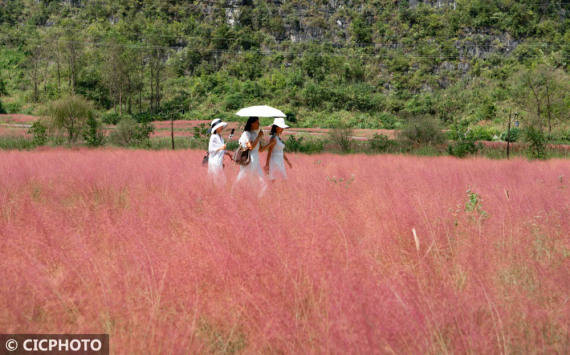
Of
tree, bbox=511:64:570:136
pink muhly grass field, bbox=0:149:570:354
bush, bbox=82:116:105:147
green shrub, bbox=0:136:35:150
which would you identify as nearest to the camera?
pink muhly grass field, bbox=0:149:570:354

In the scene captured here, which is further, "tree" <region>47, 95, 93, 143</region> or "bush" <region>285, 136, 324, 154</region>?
"tree" <region>47, 95, 93, 143</region>

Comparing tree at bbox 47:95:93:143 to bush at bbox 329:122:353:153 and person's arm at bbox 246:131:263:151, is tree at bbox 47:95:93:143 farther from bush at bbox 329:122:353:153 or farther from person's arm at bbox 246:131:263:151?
person's arm at bbox 246:131:263:151

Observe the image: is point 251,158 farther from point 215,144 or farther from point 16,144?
point 16,144

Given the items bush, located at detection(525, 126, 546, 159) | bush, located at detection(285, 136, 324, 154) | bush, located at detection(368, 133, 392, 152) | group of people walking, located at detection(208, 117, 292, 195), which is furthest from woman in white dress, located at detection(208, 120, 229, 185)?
bush, located at detection(368, 133, 392, 152)

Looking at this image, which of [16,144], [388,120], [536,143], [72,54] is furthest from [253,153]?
[72,54]

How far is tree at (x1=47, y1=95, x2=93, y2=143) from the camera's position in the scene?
20.1 metres

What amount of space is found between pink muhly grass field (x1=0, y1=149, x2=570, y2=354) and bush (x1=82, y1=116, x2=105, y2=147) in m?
15.8

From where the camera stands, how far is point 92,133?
1917cm

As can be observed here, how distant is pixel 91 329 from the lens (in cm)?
217

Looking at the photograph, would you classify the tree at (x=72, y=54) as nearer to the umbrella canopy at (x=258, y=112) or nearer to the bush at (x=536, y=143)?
the bush at (x=536, y=143)

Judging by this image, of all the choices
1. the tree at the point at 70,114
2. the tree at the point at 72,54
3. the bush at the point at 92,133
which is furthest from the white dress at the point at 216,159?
the tree at the point at 72,54

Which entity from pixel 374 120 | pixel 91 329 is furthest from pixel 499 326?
pixel 374 120

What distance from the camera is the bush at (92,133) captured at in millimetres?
19016

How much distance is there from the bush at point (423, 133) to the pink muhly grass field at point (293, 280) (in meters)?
17.1
